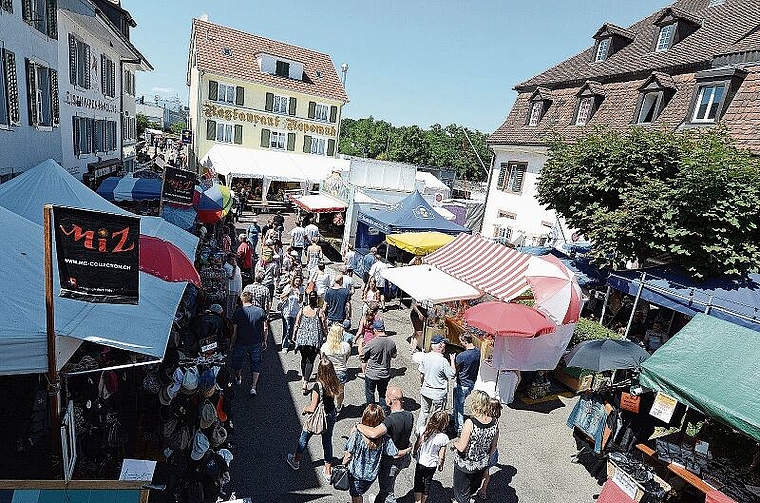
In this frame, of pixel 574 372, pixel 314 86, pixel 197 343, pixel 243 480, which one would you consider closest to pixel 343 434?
pixel 243 480

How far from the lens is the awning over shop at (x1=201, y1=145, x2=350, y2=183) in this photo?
25359 millimetres

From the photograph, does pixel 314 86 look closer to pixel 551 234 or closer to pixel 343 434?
pixel 551 234

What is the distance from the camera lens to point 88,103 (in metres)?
14.6

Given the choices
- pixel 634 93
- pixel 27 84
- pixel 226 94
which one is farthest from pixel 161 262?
pixel 226 94

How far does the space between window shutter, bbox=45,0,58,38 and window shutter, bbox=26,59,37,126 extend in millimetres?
1721

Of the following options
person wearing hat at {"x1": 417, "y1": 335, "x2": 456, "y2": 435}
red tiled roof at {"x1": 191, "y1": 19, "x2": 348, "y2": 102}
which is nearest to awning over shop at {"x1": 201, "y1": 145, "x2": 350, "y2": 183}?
red tiled roof at {"x1": 191, "y1": 19, "x2": 348, "y2": 102}

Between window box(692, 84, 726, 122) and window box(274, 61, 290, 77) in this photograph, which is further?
window box(274, 61, 290, 77)

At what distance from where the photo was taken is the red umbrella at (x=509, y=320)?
699 centimetres

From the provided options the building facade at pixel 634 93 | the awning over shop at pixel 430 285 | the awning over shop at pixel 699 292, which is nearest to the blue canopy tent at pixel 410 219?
the awning over shop at pixel 430 285

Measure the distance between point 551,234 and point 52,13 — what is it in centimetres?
1622

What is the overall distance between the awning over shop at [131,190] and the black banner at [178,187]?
91.8 inches

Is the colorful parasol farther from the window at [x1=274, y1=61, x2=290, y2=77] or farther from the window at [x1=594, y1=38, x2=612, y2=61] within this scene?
the window at [x1=274, y1=61, x2=290, y2=77]

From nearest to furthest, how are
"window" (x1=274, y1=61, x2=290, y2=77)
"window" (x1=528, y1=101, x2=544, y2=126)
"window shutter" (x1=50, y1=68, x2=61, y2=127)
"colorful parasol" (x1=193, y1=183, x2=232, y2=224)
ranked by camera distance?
1. "window shutter" (x1=50, y1=68, x2=61, y2=127)
2. "colorful parasol" (x1=193, y1=183, x2=232, y2=224)
3. "window" (x1=528, y1=101, x2=544, y2=126)
4. "window" (x1=274, y1=61, x2=290, y2=77)

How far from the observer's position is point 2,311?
3.88 meters
